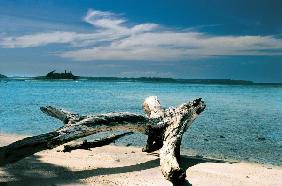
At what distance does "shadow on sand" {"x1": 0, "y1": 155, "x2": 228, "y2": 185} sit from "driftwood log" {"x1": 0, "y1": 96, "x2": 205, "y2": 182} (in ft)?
1.71

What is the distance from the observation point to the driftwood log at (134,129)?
6893 mm

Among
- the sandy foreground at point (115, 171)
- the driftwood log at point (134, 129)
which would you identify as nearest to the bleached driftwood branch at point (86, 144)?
the driftwood log at point (134, 129)

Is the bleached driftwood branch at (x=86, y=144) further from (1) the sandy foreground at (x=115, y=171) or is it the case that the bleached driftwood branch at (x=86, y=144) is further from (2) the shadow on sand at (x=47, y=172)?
(2) the shadow on sand at (x=47, y=172)

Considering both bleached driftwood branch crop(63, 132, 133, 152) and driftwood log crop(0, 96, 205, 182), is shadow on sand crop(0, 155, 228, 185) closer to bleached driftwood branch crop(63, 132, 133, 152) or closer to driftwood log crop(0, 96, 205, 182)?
driftwood log crop(0, 96, 205, 182)

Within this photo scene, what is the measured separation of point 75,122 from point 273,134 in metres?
10.2

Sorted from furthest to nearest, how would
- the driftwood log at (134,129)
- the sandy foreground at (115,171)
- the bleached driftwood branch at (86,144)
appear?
the bleached driftwood branch at (86,144) → the sandy foreground at (115,171) → the driftwood log at (134,129)

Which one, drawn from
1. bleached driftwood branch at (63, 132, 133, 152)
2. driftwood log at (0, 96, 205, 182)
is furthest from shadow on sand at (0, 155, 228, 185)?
bleached driftwood branch at (63, 132, 133, 152)

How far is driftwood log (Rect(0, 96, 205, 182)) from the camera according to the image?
6.89 meters

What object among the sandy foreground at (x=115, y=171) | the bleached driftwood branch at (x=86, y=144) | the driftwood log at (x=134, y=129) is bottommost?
the sandy foreground at (x=115, y=171)

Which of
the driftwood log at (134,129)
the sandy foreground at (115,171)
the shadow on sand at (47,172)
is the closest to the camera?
the driftwood log at (134,129)

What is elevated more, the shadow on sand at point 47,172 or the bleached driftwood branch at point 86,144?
the bleached driftwood branch at point 86,144

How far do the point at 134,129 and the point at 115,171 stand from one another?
151cm

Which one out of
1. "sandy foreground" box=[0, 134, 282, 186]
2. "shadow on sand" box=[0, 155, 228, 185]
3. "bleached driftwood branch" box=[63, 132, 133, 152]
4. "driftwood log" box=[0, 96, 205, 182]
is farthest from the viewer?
"bleached driftwood branch" box=[63, 132, 133, 152]

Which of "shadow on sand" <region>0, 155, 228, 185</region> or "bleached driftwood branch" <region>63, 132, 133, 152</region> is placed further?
"bleached driftwood branch" <region>63, 132, 133, 152</region>
